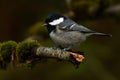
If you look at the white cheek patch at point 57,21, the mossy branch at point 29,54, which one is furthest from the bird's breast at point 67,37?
the mossy branch at point 29,54

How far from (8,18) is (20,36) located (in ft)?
1.48

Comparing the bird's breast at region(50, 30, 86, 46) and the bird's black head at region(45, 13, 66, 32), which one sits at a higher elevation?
the bird's black head at region(45, 13, 66, 32)

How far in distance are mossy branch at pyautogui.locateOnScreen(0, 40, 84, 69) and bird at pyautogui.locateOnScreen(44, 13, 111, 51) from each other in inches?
17.4

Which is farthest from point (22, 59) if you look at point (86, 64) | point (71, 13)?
point (86, 64)

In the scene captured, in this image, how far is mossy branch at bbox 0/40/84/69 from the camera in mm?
4625

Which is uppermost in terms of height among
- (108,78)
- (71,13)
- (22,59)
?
(71,13)

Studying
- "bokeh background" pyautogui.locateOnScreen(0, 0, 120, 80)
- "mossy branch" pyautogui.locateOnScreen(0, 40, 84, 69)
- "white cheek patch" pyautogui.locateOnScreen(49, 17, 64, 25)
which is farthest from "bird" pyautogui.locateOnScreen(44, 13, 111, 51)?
"bokeh background" pyautogui.locateOnScreen(0, 0, 120, 80)

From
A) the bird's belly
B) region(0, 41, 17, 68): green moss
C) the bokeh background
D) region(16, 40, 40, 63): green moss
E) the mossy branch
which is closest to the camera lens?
the mossy branch

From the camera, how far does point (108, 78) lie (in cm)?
802

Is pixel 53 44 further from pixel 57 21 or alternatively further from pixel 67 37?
pixel 67 37

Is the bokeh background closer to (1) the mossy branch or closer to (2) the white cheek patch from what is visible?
(2) the white cheek patch

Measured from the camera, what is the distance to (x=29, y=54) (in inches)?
191

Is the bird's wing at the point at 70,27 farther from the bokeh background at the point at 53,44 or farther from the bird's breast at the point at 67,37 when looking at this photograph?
the bokeh background at the point at 53,44

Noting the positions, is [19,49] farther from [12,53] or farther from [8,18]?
[8,18]
